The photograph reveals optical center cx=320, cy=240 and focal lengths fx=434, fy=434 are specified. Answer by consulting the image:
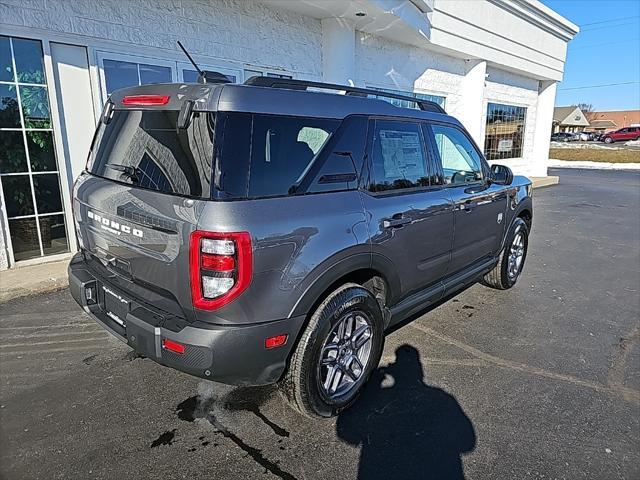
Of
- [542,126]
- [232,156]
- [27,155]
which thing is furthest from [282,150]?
[542,126]

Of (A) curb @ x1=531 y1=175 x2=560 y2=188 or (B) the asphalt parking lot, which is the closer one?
(B) the asphalt parking lot

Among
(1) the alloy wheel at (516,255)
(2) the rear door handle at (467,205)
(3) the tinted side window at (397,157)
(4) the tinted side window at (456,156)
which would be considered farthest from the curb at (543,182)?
(3) the tinted side window at (397,157)

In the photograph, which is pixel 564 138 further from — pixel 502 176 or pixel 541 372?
pixel 541 372

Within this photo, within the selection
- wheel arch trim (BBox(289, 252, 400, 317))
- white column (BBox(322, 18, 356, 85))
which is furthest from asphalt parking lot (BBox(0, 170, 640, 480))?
white column (BBox(322, 18, 356, 85))

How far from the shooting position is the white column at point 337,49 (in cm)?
845

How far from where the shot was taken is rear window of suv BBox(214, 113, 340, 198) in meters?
2.21

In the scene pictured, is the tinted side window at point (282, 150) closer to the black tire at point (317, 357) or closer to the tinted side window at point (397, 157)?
the tinted side window at point (397, 157)

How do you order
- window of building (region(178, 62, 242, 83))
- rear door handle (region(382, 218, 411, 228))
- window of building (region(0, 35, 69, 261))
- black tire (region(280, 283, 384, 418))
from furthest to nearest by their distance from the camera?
window of building (region(178, 62, 242, 83)), window of building (region(0, 35, 69, 261)), rear door handle (region(382, 218, 411, 228)), black tire (region(280, 283, 384, 418))

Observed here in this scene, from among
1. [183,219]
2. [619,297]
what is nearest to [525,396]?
[183,219]

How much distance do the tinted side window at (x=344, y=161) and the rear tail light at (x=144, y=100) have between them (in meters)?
0.97

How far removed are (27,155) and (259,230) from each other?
491cm

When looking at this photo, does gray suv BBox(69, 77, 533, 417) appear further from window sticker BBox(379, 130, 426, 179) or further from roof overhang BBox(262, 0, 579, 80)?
roof overhang BBox(262, 0, 579, 80)

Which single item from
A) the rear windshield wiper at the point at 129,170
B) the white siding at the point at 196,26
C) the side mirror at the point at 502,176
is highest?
the white siding at the point at 196,26

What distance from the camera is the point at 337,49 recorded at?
8.55 meters
